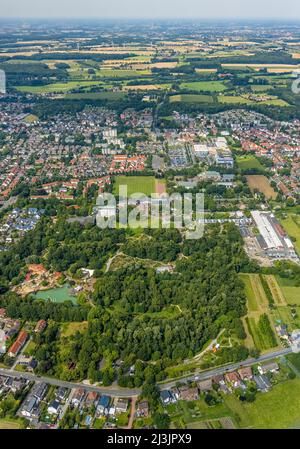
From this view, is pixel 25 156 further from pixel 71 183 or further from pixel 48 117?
pixel 48 117

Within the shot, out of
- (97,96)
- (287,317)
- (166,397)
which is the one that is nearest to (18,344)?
(166,397)

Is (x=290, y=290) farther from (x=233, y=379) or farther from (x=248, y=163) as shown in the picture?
(x=248, y=163)

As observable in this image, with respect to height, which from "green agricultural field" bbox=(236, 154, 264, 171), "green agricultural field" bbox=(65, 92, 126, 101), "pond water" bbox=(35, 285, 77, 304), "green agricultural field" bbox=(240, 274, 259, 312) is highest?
"green agricultural field" bbox=(65, 92, 126, 101)

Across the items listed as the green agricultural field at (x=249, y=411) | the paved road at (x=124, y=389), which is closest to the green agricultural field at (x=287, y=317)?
the paved road at (x=124, y=389)

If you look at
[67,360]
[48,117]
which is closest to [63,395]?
[67,360]

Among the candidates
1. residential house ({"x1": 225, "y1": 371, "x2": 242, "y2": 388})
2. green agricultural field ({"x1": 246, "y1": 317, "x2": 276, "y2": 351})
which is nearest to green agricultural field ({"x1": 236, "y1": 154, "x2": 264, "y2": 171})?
green agricultural field ({"x1": 246, "y1": 317, "x2": 276, "y2": 351})

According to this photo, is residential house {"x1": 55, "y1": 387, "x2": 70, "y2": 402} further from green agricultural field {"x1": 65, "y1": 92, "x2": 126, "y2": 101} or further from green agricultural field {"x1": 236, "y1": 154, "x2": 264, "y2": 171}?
green agricultural field {"x1": 65, "y1": 92, "x2": 126, "y2": 101}
